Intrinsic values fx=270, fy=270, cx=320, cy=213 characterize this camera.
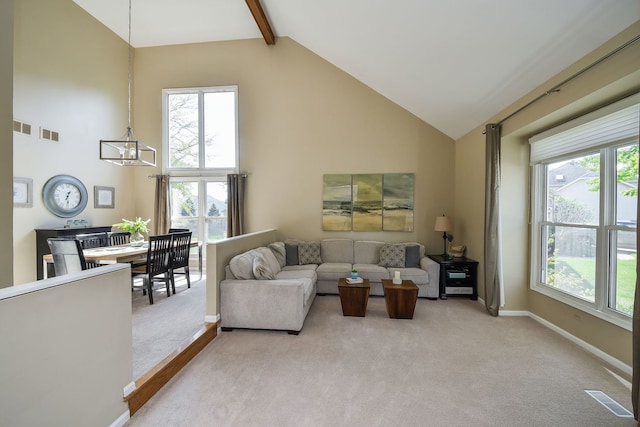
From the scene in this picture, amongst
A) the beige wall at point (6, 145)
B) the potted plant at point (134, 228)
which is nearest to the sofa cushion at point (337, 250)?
the potted plant at point (134, 228)

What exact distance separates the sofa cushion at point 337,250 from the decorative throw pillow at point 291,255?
A: 0.49 meters

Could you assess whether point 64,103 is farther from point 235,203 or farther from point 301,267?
point 301,267

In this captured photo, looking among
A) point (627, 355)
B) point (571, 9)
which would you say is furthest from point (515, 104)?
point (627, 355)

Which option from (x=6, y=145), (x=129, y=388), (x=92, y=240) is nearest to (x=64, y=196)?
(x=92, y=240)

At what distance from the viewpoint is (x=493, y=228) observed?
352 centimetres

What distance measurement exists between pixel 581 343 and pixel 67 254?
18.2 feet

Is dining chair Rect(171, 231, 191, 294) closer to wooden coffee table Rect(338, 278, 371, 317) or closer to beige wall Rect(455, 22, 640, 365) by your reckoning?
wooden coffee table Rect(338, 278, 371, 317)

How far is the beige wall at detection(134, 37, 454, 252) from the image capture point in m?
5.11

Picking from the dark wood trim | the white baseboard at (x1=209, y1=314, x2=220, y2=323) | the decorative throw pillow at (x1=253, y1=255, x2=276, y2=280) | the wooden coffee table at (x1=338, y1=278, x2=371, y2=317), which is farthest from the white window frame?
the dark wood trim

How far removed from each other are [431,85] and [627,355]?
3.56 metres

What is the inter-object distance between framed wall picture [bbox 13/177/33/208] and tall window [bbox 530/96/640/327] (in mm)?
6883

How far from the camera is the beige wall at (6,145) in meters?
1.39

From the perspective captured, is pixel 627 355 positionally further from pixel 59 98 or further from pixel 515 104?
pixel 59 98

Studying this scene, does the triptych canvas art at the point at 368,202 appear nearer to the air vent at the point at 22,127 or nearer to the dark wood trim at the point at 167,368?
the dark wood trim at the point at 167,368
